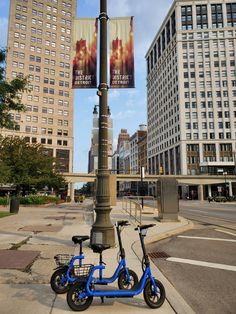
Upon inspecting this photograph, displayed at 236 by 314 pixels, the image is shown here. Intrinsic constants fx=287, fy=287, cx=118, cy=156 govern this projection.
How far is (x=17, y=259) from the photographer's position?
7137mm

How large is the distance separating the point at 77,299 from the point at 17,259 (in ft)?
11.5

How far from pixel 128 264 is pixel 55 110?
87.5 m

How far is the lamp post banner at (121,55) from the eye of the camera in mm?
9445

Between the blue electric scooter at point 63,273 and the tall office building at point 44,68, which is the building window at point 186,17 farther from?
the blue electric scooter at point 63,273

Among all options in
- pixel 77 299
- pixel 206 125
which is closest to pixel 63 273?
pixel 77 299

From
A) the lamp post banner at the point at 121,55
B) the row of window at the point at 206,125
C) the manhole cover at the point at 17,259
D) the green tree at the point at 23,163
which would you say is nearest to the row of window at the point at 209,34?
the row of window at the point at 206,125

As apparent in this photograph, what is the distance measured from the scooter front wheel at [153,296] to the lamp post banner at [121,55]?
662 centimetres

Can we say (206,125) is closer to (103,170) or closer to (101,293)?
(103,170)

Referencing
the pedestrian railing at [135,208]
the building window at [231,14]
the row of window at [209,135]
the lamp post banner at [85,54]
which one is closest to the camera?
the lamp post banner at [85,54]

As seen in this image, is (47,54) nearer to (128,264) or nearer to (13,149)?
(13,149)

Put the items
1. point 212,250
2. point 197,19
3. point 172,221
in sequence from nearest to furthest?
point 212,250 → point 172,221 → point 197,19

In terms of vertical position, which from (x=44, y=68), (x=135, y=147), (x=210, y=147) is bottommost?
(x=210, y=147)

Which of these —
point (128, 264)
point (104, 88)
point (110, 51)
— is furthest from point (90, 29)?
point (128, 264)

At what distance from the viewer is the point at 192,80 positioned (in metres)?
94.6
